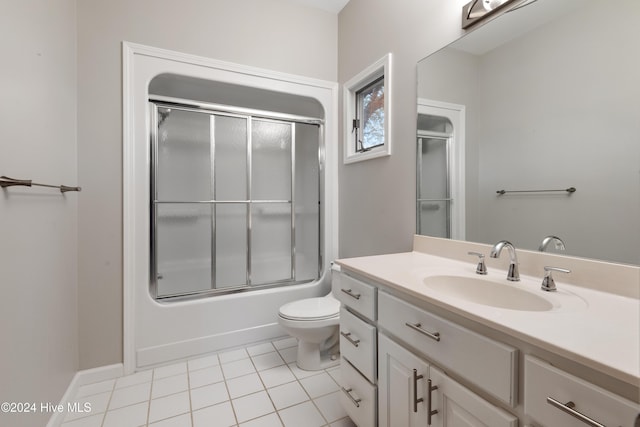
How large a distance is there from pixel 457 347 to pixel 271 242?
2.28 m

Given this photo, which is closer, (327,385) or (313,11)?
(327,385)

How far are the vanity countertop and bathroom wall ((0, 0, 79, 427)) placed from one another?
1.35 meters

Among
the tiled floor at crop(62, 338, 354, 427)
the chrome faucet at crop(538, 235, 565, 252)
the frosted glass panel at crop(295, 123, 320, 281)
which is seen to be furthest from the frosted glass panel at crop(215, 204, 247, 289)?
the chrome faucet at crop(538, 235, 565, 252)

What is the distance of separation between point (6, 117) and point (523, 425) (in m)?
1.81

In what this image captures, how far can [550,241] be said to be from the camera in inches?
40.1

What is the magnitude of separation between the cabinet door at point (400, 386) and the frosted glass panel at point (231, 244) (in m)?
1.89

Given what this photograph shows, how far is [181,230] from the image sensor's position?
101 inches

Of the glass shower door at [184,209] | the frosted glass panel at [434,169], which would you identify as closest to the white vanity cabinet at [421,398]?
the frosted glass panel at [434,169]

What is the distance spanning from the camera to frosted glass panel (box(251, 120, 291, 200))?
8.61 feet

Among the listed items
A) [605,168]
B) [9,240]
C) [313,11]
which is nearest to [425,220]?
[605,168]

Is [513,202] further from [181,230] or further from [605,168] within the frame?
[181,230]

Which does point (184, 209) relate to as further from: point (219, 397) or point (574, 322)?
point (574, 322)

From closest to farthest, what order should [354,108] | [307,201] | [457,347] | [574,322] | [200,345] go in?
[574,322] < [457,347] < [200,345] < [354,108] < [307,201]

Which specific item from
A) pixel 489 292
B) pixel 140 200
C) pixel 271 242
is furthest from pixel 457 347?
pixel 271 242
